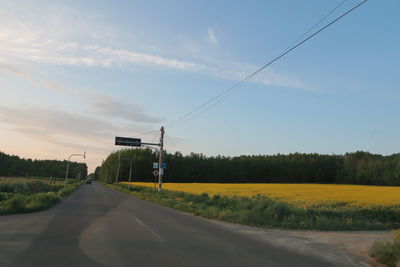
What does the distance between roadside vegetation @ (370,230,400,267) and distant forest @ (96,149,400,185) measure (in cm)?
9610

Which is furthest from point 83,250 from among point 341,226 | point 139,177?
point 139,177

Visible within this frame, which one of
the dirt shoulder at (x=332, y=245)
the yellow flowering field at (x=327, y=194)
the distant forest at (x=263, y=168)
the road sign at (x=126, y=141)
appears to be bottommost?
the dirt shoulder at (x=332, y=245)

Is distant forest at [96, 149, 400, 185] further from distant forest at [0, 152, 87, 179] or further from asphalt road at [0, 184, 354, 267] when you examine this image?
asphalt road at [0, 184, 354, 267]

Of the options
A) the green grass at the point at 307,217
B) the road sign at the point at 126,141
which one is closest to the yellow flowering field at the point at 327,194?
the green grass at the point at 307,217

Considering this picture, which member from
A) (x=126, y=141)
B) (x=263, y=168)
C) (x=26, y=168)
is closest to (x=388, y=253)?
(x=126, y=141)

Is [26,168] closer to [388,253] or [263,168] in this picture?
[263,168]

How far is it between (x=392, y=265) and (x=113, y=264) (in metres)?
6.60

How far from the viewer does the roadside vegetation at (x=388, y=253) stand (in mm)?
8812

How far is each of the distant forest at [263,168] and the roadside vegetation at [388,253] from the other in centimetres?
9610

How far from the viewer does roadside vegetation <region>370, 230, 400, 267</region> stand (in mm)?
8812

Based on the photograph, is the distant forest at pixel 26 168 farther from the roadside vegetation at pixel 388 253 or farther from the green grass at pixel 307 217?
the roadside vegetation at pixel 388 253

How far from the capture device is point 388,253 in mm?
9094

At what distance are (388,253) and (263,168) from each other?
11067 centimetres

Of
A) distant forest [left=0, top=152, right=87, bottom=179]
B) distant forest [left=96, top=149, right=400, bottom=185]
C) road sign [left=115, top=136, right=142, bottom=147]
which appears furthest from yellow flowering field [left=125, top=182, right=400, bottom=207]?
distant forest [left=0, top=152, right=87, bottom=179]
